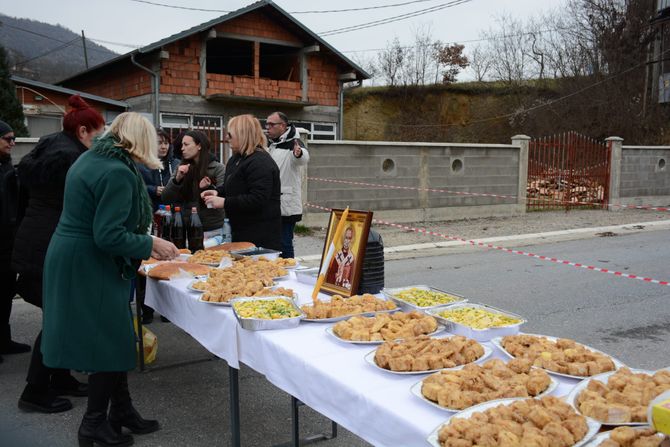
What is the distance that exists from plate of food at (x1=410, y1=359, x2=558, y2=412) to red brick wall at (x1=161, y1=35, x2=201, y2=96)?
21101mm

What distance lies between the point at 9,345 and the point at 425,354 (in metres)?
4.40

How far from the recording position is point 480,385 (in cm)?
193

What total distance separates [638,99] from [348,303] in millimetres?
32829

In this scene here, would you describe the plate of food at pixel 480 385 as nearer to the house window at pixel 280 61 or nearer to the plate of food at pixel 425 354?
the plate of food at pixel 425 354

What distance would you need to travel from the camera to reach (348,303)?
9.61 ft

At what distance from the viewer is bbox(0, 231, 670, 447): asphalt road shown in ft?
12.5

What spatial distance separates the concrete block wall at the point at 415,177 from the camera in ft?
43.9

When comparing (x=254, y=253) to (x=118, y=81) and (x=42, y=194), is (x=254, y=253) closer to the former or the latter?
(x=42, y=194)

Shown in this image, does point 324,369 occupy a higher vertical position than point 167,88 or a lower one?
lower

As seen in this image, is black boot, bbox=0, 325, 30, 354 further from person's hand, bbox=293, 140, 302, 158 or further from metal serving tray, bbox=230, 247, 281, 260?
person's hand, bbox=293, 140, 302, 158

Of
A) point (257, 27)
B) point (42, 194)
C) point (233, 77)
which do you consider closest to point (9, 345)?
point (42, 194)

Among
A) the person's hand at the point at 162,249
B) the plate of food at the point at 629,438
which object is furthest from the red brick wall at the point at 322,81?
the plate of food at the point at 629,438

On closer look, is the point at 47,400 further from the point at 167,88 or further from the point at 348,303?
the point at 167,88

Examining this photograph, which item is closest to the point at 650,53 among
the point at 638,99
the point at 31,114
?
the point at 638,99
